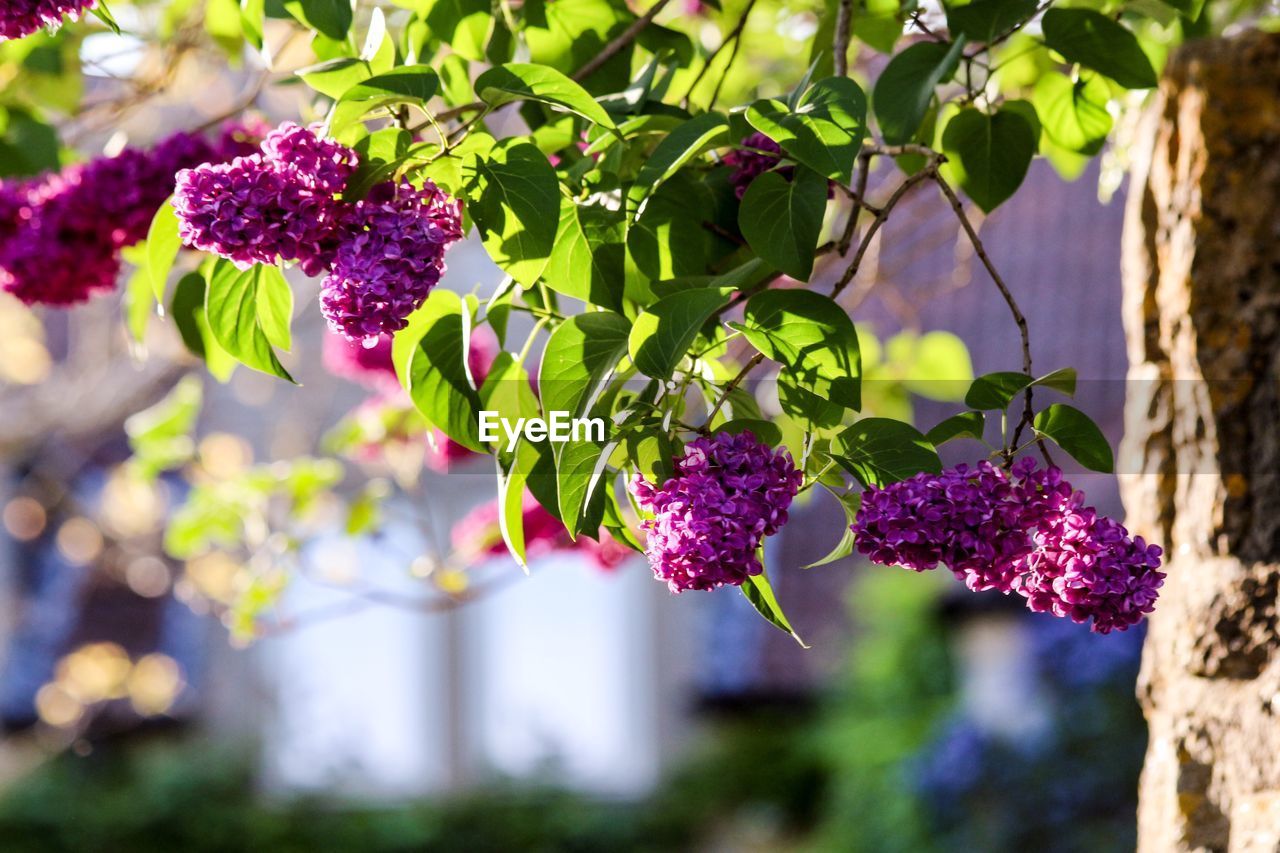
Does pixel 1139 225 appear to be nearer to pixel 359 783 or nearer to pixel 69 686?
pixel 69 686

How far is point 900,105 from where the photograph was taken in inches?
32.5

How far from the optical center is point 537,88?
2.22 ft

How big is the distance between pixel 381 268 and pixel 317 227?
4cm

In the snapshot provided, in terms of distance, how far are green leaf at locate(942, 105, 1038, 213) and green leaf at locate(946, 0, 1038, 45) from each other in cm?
7

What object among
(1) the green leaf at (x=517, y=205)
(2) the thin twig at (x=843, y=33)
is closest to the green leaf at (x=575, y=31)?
(2) the thin twig at (x=843, y=33)

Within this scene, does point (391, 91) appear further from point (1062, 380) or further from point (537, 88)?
point (1062, 380)

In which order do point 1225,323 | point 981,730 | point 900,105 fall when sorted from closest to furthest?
point 900,105
point 1225,323
point 981,730

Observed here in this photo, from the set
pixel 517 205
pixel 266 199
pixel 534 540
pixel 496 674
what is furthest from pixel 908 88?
pixel 496 674

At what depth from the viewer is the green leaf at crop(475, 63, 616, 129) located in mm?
670

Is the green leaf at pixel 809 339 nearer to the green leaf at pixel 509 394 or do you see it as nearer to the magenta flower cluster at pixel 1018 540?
the magenta flower cluster at pixel 1018 540

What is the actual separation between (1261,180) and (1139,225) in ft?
A: 0.34

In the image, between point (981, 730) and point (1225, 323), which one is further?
point (981, 730)

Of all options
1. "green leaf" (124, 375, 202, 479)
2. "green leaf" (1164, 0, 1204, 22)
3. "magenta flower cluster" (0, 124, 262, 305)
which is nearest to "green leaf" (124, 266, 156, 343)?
"magenta flower cluster" (0, 124, 262, 305)

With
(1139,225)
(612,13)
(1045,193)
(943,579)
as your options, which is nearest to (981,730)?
(943,579)
